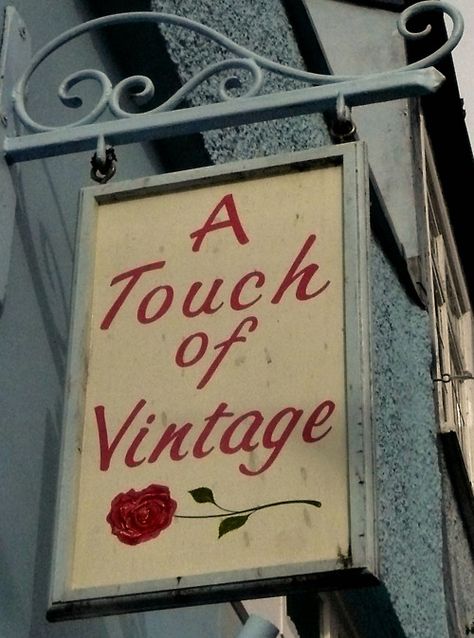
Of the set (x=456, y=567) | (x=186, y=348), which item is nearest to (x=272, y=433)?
(x=186, y=348)

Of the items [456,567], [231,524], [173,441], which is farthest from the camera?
[456,567]

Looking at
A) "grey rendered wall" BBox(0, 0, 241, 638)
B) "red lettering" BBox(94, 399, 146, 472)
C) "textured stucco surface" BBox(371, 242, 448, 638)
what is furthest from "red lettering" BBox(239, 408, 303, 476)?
"textured stucco surface" BBox(371, 242, 448, 638)

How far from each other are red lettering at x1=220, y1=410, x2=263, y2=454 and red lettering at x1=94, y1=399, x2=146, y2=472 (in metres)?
0.19

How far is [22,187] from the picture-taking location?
11.3ft

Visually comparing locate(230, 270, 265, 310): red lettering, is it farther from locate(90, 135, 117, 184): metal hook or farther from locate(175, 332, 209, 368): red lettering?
locate(90, 135, 117, 184): metal hook

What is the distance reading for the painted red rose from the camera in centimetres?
260

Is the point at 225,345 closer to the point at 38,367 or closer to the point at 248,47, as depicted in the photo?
the point at 38,367

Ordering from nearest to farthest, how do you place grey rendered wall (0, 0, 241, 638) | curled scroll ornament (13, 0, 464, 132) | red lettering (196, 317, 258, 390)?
1. red lettering (196, 317, 258, 390)
2. grey rendered wall (0, 0, 241, 638)
3. curled scroll ornament (13, 0, 464, 132)

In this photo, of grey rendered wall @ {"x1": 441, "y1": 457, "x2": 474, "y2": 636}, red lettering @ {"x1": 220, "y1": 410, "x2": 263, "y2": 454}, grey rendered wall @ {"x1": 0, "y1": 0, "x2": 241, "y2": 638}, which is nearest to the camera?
red lettering @ {"x1": 220, "y1": 410, "x2": 263, "y2": 454}

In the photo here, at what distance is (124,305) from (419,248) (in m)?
5.71

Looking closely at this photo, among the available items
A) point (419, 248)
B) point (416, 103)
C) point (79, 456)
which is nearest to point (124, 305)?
point (79, 456)

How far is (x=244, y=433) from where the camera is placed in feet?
8.77

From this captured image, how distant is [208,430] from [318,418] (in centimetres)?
21

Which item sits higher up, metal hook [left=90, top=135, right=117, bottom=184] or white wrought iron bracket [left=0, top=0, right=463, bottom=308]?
white wrought iron bracket [left=0, top=0, right=463, bottom=308]
